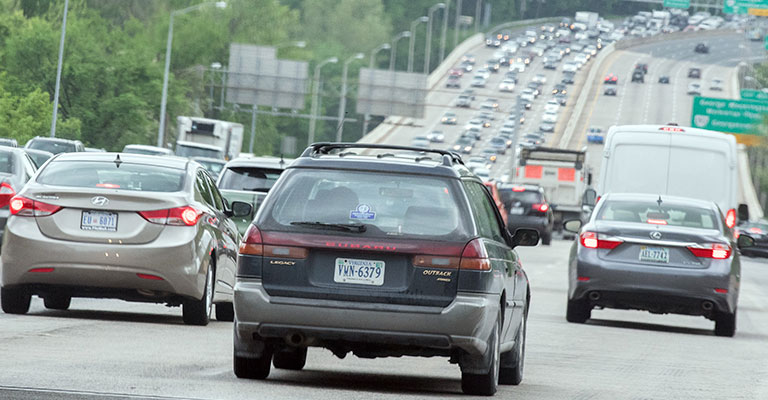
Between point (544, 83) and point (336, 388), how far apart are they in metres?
150

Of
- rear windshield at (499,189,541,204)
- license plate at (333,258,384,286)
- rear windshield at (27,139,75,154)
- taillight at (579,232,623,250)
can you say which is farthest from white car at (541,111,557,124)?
license plate at (333,258,384,286)

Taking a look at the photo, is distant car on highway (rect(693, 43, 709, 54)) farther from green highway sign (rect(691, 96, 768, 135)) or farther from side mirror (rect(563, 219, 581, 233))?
side mirror (rect(563, 219, 581, 233))

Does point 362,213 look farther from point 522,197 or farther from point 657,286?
point 522,197

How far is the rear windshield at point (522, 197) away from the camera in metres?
49.1

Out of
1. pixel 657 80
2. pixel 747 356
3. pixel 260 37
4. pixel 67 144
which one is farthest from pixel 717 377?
pixel 657 80

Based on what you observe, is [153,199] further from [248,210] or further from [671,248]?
[671,248]

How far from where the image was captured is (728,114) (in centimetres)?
6638

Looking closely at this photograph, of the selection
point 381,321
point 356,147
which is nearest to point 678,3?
point 356,147

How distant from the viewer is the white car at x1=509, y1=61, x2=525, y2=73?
16800 cm

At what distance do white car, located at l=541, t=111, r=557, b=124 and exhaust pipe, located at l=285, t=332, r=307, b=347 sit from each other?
129464mm

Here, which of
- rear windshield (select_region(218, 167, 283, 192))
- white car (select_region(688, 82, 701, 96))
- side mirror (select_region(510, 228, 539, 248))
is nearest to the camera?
side mirror (select_region(510, 228, 539, 248))

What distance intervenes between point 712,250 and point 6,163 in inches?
359

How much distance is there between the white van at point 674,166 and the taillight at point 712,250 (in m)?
8.19

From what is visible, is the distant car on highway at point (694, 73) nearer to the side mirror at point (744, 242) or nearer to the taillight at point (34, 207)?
the side mirror at point (744, 242)
